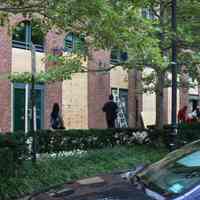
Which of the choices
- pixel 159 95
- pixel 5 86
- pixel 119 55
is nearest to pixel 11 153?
pixel 119 55

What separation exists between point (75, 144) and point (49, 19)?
12.4 ft

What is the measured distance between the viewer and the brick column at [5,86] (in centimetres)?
2011

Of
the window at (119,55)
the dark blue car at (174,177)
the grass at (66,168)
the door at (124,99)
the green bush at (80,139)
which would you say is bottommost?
the grass at (66,168)

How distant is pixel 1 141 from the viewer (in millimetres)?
9000

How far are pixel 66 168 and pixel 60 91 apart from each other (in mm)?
13341

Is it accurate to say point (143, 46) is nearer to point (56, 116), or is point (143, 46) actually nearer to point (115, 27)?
point (115, 27)

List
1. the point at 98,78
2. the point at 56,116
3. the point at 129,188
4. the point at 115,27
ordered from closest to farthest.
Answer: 1. the point at 129,188
2. the point at 115,27
3. the point at 56,116
4. the point at 98,78

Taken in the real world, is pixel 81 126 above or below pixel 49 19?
below

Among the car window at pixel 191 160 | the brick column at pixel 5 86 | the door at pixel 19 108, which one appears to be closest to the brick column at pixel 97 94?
the door at pixel 19 108

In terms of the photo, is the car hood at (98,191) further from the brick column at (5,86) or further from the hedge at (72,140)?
the brick column at (5,86)

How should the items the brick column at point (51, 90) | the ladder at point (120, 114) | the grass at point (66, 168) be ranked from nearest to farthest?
1. the grass at point (66, 168)
2. the brick column at point (51, 90)
3. the ladder at point (120, 114)

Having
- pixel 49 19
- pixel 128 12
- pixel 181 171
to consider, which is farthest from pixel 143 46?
pixel 181 171

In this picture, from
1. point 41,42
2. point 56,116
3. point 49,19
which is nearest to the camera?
point 49,19

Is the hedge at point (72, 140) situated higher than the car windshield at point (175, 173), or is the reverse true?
the car windshield at point (175, 173)
